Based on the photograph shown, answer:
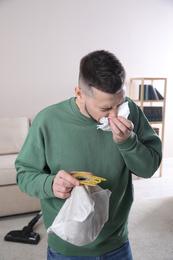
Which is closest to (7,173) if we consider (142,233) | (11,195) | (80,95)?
(11,195)

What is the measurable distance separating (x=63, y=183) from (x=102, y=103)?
0.28 meters

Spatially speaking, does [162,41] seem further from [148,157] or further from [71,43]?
[148,157]

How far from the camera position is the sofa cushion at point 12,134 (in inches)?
117

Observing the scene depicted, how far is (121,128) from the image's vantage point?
0.81 meters

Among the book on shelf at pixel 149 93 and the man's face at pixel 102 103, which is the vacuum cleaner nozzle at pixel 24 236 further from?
the book on shelf at pixel 149 93

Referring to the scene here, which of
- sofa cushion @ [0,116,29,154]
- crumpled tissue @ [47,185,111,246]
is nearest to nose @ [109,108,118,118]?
crumpled tissue @ [47,185,111,246]

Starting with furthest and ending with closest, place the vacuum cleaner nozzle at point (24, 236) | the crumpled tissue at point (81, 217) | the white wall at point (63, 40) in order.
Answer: the white wall at point (63, 40) → the vacuum cleaner nozzle at point (24, 236) → the crumpled tissue at point (81, 217)

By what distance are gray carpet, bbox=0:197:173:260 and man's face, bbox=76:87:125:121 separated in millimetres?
1504

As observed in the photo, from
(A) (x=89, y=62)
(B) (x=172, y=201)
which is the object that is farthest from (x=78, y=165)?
(B) (x=172, y=201)

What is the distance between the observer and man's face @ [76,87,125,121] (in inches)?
34.3

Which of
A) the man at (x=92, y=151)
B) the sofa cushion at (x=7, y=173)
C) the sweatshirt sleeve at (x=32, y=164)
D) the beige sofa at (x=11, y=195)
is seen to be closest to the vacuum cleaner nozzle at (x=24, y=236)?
the beige sofa at (x=11, y=195)

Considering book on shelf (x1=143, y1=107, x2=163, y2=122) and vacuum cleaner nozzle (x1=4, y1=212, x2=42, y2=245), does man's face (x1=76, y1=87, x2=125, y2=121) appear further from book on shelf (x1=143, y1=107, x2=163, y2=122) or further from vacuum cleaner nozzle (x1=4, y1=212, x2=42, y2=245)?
book on shelf (x1=143, y1=107, x2=163, y2=122)

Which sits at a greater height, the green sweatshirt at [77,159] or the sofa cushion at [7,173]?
the green sweatshirt at [77,159]

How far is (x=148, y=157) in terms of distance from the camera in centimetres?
90
